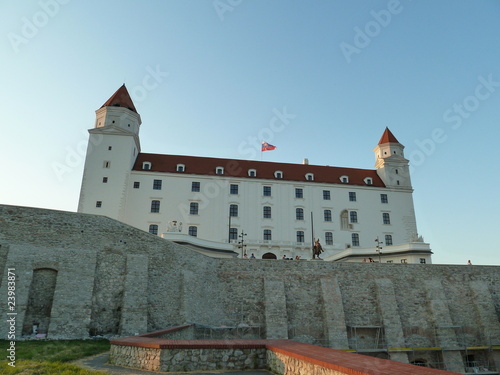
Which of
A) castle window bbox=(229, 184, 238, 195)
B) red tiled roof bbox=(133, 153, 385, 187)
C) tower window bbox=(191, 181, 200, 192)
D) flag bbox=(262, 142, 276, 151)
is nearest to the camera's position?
tower window bbox=(191, 181, 200, 192)

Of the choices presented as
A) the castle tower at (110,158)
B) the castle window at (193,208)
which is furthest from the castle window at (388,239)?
the castle tower at (110,158)

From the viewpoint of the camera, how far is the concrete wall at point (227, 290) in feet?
58.7

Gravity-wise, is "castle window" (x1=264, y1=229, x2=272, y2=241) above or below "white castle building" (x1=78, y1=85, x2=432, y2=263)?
below

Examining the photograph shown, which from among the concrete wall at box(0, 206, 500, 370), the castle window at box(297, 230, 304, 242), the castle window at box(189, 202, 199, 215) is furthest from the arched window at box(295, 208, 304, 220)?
the concrete wall at box(0, 206, 500, 370)

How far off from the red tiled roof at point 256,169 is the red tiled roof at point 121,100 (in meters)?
5.80

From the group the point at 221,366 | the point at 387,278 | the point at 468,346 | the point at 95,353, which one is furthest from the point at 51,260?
the point at 468,346

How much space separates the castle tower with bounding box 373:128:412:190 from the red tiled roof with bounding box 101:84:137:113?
102ft

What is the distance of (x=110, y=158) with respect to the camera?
130ft

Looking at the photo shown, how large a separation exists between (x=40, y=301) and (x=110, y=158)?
24.2 meters

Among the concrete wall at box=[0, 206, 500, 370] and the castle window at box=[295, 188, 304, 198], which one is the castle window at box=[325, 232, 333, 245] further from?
the concrete wall at box=[0, 206, 500, 370]

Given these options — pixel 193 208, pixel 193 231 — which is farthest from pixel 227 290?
pixel 193 208

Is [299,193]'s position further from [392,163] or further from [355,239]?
[392,163]

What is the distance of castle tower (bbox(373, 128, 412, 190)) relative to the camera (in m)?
47.0

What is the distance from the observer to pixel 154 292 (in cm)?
2011
